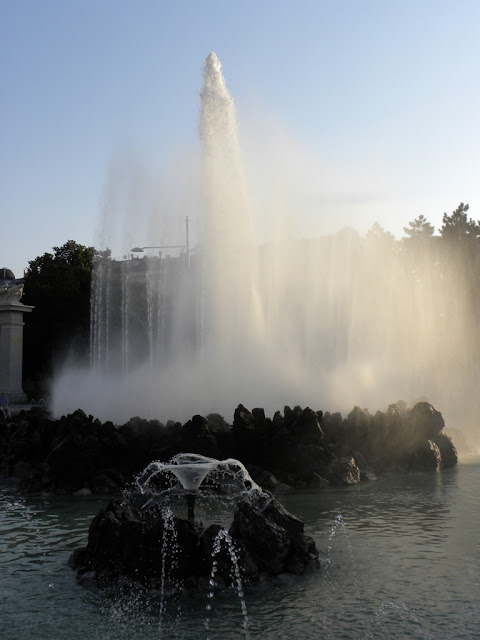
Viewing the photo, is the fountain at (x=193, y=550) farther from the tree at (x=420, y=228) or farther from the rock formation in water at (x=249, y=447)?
the tree at (x=420, y=228)

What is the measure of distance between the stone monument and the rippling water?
25.9 m

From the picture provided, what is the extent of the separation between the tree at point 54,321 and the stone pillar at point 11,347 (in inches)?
299

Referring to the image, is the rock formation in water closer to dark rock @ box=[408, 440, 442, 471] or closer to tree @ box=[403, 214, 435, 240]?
dark rock @ box=[408, 440, 442, 471]

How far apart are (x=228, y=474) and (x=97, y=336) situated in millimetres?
18050

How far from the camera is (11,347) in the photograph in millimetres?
40031

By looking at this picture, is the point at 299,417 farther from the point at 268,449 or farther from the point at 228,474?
the point at 228,474

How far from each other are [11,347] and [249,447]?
2459 cm

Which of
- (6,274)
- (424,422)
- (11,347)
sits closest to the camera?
(424,422)

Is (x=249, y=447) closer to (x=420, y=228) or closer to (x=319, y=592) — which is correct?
(x=319, y=592)

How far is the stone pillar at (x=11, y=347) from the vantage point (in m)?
39.7

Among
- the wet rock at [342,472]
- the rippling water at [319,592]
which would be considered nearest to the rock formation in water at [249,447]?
the wet rock at [342,472]

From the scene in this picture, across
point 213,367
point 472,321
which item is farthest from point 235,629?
point 472,321

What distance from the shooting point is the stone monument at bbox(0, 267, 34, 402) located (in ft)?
130

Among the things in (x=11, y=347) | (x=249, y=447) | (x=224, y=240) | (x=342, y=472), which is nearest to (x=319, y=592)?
(x=342, y=472)
